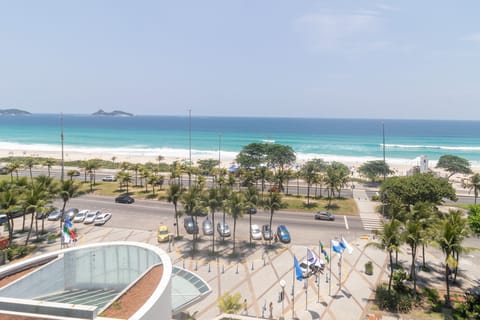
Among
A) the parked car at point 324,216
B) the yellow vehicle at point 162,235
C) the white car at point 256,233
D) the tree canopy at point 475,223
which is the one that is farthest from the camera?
the parked car at point 324,216

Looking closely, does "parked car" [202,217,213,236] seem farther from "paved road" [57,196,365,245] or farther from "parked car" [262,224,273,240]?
"parked car" [262,224,273,240]

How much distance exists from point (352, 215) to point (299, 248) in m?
14.5

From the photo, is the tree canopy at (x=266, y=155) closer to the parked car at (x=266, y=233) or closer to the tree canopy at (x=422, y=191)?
the tree canopy at (x=422, y=191)

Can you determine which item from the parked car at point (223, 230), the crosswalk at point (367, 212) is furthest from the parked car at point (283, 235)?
the crosswalk at point (367, 212)

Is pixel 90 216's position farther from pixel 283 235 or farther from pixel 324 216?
pixel 324 216

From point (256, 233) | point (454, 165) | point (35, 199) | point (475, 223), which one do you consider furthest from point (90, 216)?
point (454, 165)

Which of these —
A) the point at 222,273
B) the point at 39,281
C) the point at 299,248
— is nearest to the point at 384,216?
the point at 299,248

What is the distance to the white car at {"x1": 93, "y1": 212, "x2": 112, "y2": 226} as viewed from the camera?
3669 centimetres

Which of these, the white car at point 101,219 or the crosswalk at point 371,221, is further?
the crosswalk at point 371,221

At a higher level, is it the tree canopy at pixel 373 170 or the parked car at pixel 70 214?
the tree canopy at pixel 373 170

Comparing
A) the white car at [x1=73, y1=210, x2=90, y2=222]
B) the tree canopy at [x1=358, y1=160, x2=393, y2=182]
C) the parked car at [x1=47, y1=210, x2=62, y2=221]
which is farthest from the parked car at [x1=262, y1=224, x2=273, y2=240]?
the tree canopy at [x1=358, y1=160, x2=393, y2=182]

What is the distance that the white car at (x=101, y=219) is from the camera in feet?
120

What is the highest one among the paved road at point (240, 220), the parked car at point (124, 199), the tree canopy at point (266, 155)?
the tree canopy at point (266, 155)

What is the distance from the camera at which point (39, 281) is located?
1429 centimetres
